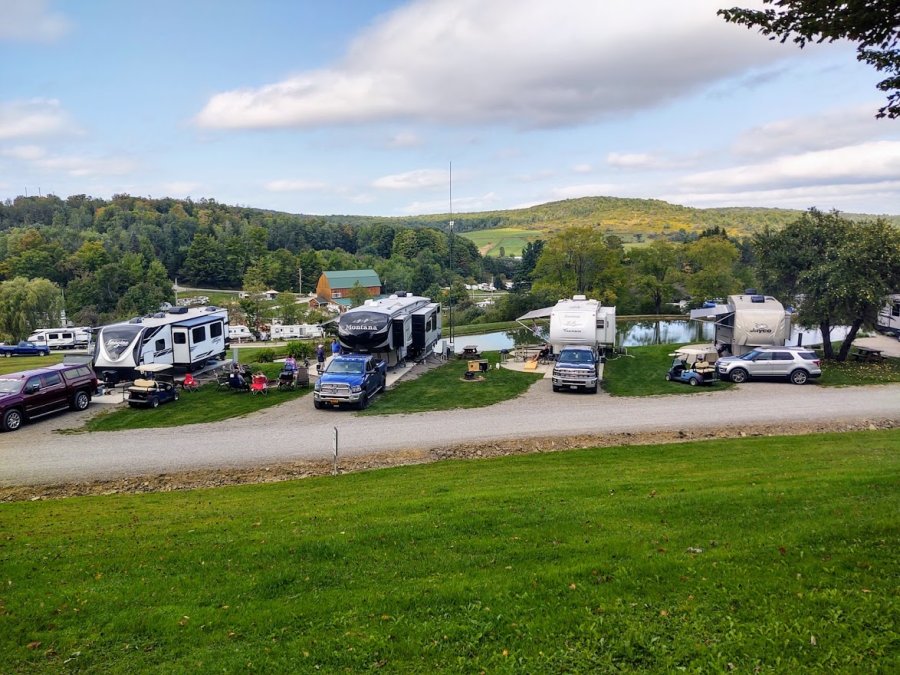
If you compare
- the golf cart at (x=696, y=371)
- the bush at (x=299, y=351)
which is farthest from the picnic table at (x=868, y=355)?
the bush at (x=299, y=351)

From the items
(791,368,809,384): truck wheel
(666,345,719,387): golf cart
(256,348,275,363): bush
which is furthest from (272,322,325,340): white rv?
(791,368,809,384): truck wheel

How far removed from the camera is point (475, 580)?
21.7 ft

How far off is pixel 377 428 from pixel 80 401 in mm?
10899

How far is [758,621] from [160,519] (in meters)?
8.81

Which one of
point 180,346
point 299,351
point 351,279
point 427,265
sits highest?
point 427,265

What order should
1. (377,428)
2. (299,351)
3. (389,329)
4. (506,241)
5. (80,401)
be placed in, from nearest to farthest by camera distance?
(377,428)
(80,401)
(389,329)
(299,351)
(506,241)

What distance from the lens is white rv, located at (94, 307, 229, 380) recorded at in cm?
2364

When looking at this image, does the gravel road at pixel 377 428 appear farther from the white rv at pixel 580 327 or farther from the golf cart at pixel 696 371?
the white rv at pixel 580 327

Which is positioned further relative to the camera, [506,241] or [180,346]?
[506,241]

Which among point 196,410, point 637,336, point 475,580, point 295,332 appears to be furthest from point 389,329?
point 295,332

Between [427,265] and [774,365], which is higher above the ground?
[427,265]

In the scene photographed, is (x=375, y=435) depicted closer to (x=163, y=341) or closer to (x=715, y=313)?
(x=163, y=341)

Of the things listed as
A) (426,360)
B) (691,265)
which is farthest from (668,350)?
(691,265)

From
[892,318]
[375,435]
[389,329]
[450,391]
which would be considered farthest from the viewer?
[892,318]
